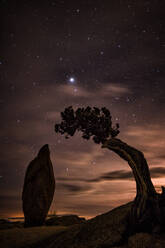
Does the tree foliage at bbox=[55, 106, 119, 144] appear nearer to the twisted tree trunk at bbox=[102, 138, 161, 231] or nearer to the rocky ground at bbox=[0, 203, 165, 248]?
the twisted tree trunk at bbox=[102, 138, 161, 231]

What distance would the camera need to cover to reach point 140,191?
16453mm

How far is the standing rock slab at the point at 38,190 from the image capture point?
84.4 feet

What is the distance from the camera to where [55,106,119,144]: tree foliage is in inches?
726

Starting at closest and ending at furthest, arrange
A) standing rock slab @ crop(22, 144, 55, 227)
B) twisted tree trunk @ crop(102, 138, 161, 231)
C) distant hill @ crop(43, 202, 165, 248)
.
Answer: distant hill @ crop(43, 202, 165, 248) < twisted tree trunk @ crop(102, 138, 161, 231) < standing rock slab @ crop(22, 144, 55, 227)

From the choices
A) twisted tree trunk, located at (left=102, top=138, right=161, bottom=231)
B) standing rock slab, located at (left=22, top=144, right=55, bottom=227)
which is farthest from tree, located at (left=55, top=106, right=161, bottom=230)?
standing rock slab, located at (left=22, top=144, right=55, bottom=227)

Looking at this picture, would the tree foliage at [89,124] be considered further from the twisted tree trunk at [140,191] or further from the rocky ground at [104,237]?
the rocky ground at [104,237]

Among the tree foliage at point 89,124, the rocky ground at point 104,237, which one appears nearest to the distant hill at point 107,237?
the rocky ground at point 104,237

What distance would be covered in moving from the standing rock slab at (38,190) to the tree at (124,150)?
29.6ft

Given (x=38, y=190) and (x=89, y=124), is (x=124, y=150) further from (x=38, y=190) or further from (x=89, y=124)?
(x=38, y=190)

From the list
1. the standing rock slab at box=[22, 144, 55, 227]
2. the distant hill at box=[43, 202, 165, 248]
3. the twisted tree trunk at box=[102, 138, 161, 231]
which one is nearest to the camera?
the distant hill at box=[43, 202, 165, 248]

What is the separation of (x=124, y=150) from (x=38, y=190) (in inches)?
496

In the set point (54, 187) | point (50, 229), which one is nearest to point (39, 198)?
point (54, 187)

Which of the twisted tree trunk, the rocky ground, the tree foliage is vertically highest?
the tree foliage

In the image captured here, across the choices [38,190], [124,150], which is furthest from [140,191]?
[38,190]
